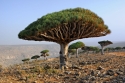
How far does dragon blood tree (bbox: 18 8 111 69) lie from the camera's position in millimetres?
11773

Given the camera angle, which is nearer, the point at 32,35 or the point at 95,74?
the point at 95,74

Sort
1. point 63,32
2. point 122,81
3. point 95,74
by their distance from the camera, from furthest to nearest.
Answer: point 63,32 < point 95,74 < point 122,81

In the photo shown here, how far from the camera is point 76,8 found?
13586 mm

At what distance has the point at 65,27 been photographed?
1256 cm

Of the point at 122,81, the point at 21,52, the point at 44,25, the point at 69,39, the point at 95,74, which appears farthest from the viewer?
the point at 21,52

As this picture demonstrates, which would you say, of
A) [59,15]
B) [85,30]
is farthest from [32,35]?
[85,30]

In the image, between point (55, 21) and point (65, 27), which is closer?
point (55, 21)

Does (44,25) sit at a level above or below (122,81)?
above

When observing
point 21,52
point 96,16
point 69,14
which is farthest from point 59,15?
point 21,52

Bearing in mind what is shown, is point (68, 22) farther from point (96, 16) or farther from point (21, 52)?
point (21, 52)

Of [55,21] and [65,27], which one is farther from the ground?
[55,21]

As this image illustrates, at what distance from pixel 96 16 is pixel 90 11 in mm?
506

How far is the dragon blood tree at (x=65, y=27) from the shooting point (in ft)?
38.6

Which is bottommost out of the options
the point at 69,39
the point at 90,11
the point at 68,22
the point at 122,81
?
the point at 122,81
